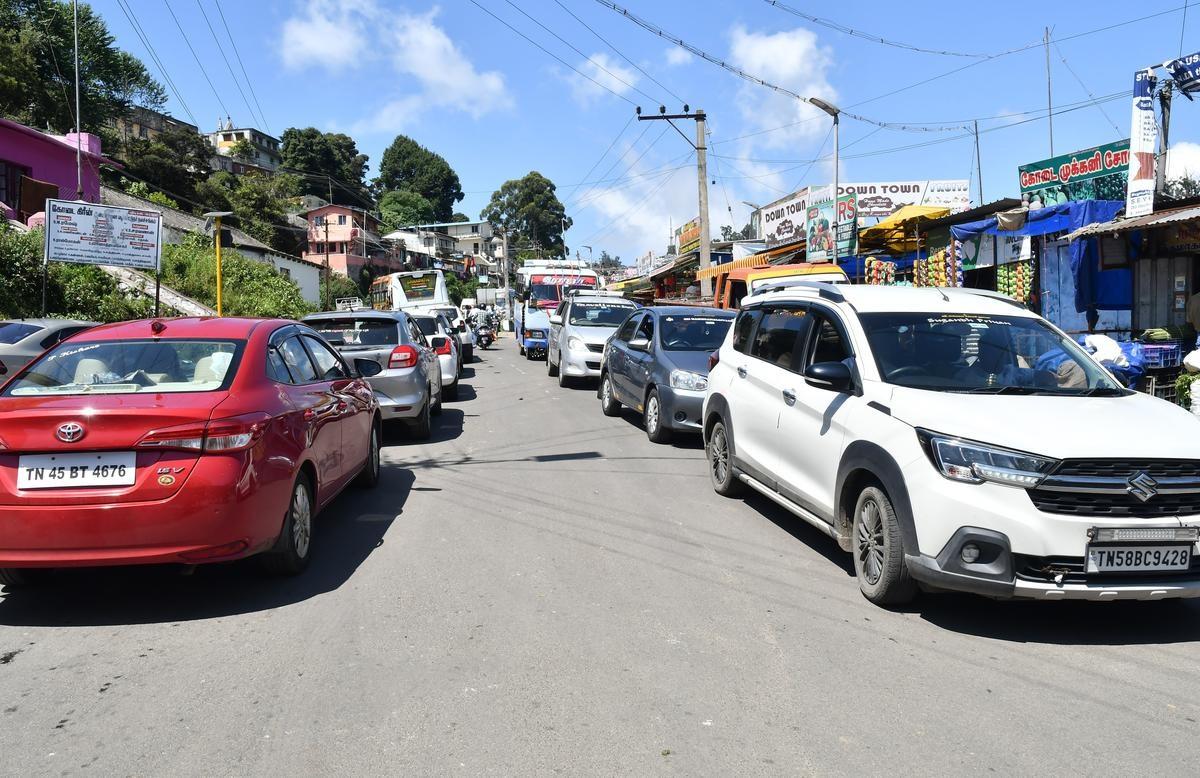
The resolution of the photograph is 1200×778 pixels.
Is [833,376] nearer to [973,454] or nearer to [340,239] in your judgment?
[973,454]

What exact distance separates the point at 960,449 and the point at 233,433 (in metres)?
3.87

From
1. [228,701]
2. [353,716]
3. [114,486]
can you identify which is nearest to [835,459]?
[353,716]

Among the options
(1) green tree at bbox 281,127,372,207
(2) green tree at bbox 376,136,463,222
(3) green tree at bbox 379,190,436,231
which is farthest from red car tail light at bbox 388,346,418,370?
(2) green tree at bbox 376,136,463,222

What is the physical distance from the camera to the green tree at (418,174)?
113000 millimetres

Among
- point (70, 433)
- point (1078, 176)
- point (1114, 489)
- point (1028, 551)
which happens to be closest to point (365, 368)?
point (70, 433)

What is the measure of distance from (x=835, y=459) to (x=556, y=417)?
8.10 m

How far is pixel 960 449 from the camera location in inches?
174

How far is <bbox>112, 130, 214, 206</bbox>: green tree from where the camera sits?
166 feet

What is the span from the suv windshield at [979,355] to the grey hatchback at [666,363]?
3.84 metres

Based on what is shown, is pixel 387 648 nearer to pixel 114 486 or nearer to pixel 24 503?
pixel 114 486

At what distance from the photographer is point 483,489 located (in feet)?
26.8

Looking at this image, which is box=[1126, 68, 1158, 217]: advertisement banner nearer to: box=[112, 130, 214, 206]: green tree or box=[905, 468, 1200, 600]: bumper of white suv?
box=[905, 468, 1200, 600]: bumper of white suv

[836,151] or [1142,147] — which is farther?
A: [836,151]

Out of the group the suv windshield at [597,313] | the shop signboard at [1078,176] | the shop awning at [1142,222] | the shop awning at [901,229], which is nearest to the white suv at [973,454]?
the shop awning at [1142,222]
